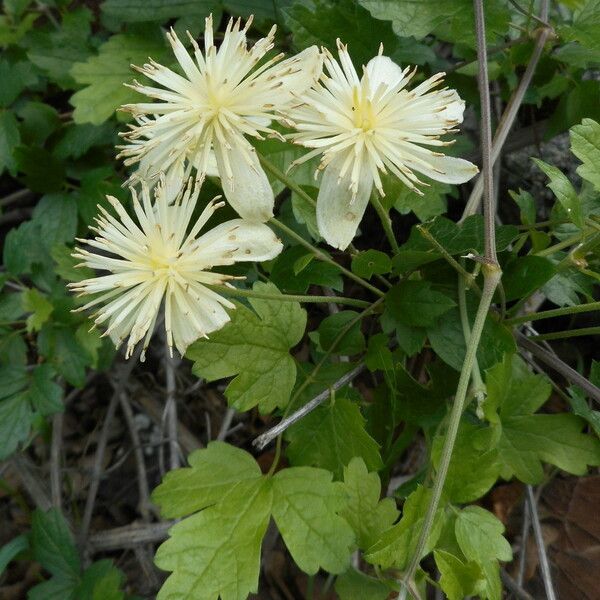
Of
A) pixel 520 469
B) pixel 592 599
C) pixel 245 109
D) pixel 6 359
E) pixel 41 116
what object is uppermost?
pixel 245 109

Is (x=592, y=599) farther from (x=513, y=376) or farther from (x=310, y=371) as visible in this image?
(x=310, y=371)

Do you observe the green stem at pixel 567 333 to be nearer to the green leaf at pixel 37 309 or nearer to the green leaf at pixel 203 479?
the green leaf at pixel 203 479

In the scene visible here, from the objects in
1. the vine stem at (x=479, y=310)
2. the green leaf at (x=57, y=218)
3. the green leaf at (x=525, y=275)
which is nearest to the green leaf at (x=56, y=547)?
the green leaf at (x=57, y=218)

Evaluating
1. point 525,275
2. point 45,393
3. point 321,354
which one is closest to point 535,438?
point 525,275

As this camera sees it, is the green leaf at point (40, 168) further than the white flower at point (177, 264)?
Yes

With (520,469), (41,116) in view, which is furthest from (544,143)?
(41,116)

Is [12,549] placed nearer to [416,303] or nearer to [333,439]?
[333,439]
